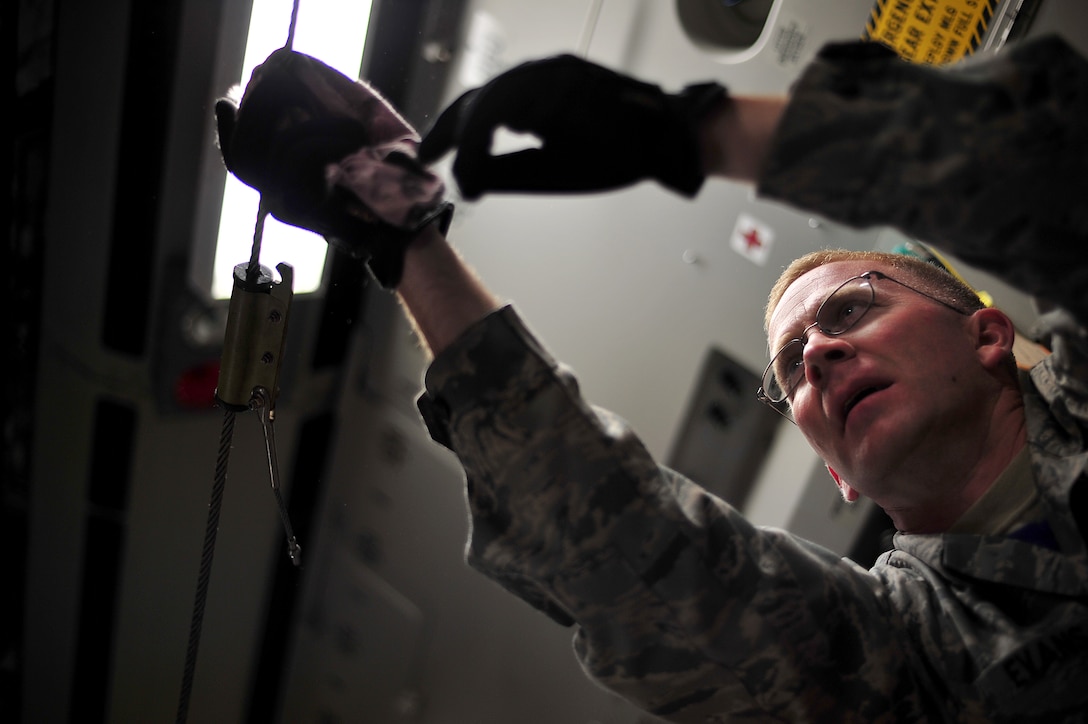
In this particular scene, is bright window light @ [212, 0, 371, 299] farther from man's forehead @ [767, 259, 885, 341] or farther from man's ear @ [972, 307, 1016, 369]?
man's ear @ [972, 307, 1016, 369]

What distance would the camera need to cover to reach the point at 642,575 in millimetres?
684

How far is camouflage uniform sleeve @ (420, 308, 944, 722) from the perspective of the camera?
667 millimetres

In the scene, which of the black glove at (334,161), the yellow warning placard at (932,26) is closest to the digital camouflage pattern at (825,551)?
the black glove at (334,161)

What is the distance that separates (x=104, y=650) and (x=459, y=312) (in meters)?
1.30

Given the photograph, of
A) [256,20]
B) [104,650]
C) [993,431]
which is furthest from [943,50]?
[104,650]

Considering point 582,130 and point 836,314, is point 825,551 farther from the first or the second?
point 582,130

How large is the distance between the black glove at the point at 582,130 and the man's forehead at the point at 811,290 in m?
0.38

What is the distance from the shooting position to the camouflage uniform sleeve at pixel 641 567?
667 millimetres

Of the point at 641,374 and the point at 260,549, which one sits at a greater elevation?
the point at 641,374

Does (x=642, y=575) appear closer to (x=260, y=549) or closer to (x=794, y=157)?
(x=794, y=157)

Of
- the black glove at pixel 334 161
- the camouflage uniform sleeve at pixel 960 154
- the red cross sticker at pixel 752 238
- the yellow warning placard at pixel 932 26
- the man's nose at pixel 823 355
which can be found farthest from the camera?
the red cross sticker at pixel 752 238

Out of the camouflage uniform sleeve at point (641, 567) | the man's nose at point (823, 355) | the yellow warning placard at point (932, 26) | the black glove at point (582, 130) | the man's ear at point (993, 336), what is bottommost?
the camouflage uniform sleeve at point (641, 567)

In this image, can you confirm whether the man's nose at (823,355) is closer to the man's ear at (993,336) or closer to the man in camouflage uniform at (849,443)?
the man in camouflage uniform at (849,443)

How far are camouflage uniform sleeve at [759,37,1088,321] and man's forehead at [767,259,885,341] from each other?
34 cm
